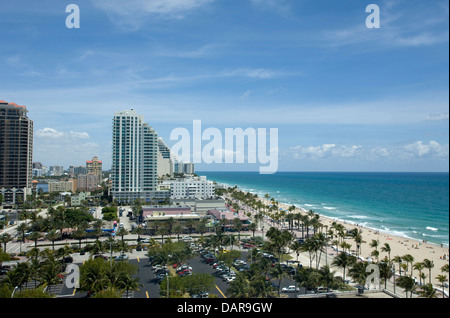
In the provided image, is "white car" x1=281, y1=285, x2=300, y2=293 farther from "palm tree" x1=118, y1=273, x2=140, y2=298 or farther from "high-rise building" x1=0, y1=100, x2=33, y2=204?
"high-rise building" x1=0, y1=100, x2=33, y2=204

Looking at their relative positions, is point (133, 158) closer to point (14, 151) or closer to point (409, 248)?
point (14, 151)

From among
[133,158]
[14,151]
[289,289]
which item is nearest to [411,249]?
[289,289]

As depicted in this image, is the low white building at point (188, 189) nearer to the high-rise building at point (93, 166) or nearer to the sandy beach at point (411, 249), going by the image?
the sandy beach at point (411, 249)

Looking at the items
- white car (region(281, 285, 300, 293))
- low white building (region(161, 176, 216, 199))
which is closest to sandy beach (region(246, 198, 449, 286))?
white car (region(281, 285, 300, 293))

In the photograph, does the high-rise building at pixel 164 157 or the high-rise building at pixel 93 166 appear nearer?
the high-rise building at pixel 93 166

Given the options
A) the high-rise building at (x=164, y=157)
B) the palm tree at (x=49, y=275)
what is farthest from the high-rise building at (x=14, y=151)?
the high-rise building at (x=164, y=157)
